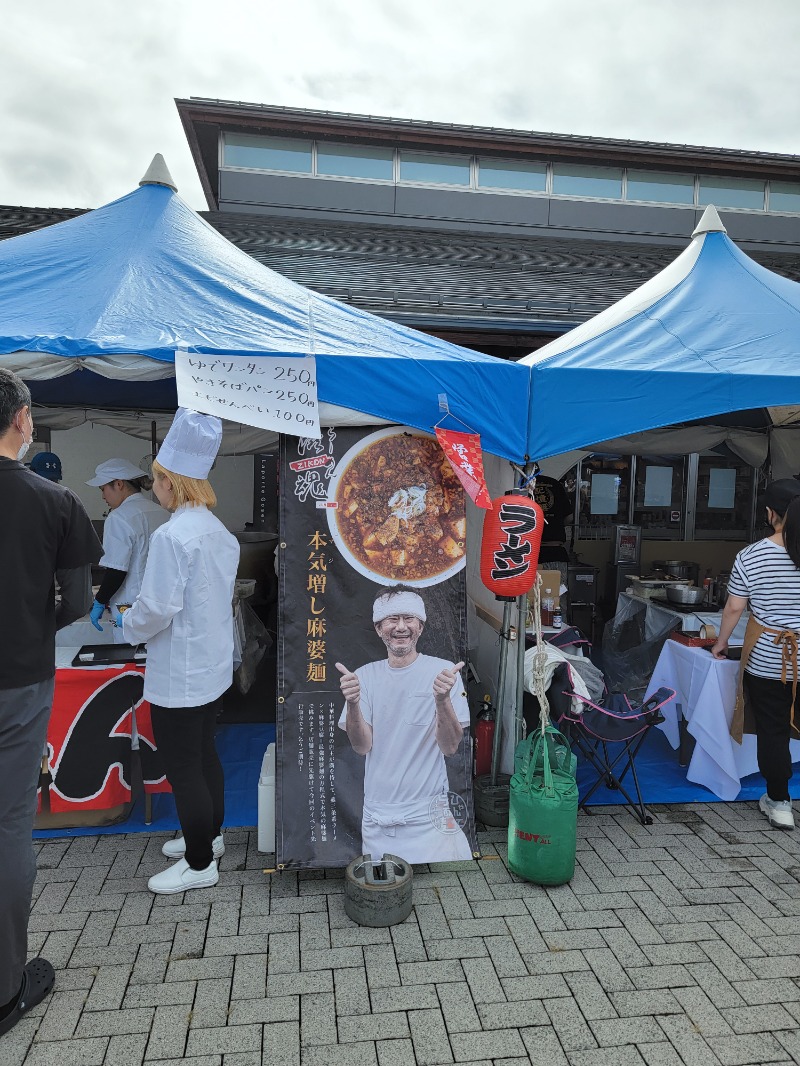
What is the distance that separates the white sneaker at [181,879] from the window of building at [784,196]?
13925 mm

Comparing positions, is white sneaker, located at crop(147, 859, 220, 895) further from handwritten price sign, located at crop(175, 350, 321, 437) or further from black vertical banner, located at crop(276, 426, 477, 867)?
handwritten price sign, located at crop(175, 350, 321, 437)

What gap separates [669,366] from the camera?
3533 mm

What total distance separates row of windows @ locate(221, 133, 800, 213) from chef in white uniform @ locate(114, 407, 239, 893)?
31.1 ft

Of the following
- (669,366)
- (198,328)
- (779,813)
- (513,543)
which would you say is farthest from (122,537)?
(779,813)

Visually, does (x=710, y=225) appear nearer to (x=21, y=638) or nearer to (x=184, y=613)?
(x=184, y=613)

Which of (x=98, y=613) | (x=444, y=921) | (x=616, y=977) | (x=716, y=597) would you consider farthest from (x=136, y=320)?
(x=716, y=597)

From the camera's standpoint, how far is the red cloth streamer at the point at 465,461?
10.4ft

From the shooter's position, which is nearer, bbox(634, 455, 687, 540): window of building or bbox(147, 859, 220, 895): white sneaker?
bbox(147, 859, 220, 895): white sneaker

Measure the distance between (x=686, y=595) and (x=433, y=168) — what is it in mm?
8784

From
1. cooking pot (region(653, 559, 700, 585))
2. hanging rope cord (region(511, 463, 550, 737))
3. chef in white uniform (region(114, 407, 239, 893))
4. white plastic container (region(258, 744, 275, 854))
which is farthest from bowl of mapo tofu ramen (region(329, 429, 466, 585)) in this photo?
cooking pot (region(653, 559, 700, 585))

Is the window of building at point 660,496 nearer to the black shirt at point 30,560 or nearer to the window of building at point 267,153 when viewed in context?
the window of building at point 267,153

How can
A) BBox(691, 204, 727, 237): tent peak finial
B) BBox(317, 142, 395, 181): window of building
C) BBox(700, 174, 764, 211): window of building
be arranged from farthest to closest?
BBox(700, 174, 764, 211): window of building, BBox(317, 142, 395, 181): window of building, BBox(691, 204, 727, 237): tent peak finial

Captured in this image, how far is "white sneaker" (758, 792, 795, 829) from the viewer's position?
149 inches

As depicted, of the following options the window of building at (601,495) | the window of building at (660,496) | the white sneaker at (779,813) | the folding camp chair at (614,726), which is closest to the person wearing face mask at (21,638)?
the folding camp chair at (614,726)
